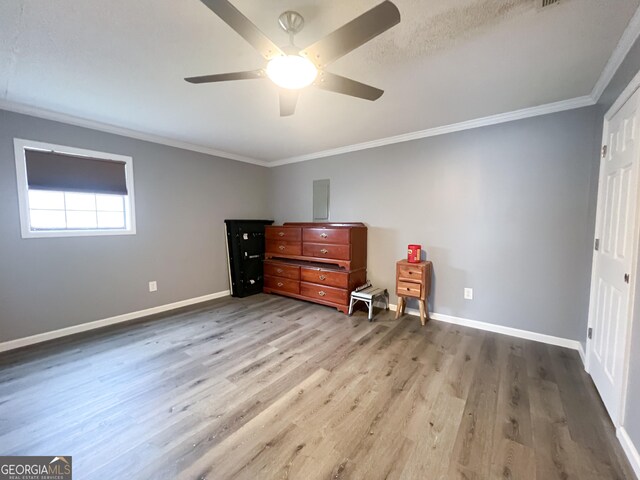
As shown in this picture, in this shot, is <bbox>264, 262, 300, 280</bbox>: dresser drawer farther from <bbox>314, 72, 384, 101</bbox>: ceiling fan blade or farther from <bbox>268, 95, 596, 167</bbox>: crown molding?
<bbox>314, 72, 384, 101</bbox>: ceiling fan blade

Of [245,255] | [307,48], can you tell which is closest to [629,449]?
[307,48]

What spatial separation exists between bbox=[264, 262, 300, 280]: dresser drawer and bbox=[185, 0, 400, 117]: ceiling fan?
9.07 feet

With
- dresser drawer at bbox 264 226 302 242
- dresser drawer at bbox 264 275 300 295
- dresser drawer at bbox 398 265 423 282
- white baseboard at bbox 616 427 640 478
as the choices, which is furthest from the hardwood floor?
dresser drawer at bbox 264 226 302 242

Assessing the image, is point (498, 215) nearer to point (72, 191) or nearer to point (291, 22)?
point (291, 22)

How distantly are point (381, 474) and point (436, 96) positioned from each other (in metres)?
2.79

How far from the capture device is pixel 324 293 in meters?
3.76

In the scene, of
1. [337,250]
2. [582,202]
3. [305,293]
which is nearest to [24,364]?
[305,293]

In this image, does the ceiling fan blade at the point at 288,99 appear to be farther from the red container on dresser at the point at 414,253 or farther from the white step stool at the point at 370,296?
the white step stool at the point at 370,296

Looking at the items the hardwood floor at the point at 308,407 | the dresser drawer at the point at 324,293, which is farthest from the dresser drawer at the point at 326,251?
the hardwood floor at the point at 308,407

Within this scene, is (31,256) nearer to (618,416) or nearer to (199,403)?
(199,403)

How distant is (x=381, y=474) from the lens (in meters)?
1.30

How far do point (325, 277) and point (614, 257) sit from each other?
2801 mm

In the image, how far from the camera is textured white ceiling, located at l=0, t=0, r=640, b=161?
1386 millimetres

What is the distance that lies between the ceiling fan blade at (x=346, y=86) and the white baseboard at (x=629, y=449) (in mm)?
2403
